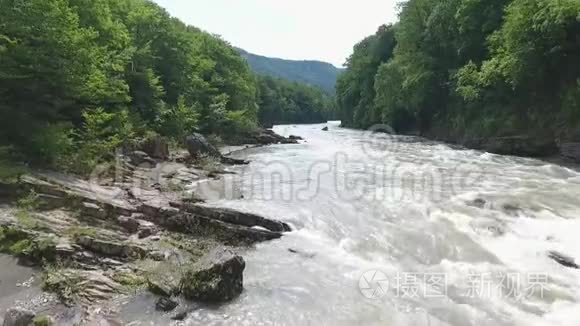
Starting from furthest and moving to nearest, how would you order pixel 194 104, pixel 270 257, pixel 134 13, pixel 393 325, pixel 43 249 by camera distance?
pixel 194 104
pixel 134 13
pixel 270 257
pixel 43 249
pixel 393 325

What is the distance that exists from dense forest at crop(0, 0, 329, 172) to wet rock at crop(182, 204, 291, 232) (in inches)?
222

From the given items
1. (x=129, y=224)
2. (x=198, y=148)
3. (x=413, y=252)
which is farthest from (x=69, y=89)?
(x=413, y=252)

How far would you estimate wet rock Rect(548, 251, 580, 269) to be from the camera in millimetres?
9207

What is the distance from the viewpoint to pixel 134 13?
3061cm

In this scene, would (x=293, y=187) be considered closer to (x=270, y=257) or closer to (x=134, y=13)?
(x=270, y=257)

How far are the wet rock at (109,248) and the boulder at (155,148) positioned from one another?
41.9ft

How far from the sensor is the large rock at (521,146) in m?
24.0

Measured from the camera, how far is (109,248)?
362 inches

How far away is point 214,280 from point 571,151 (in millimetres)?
20902

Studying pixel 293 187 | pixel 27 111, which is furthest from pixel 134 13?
pixel 293 187

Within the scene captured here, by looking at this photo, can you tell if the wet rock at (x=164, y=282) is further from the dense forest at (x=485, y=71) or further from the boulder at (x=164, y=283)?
the dense forest at (x=485, y=71)

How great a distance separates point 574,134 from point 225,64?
130ft

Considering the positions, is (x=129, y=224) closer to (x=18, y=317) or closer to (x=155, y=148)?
(x=18, y=317)

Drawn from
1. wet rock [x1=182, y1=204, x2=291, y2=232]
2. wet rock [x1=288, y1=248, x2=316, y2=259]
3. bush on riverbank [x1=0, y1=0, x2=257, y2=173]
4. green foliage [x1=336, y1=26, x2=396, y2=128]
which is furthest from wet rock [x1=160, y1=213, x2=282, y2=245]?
green foliage [x1=336, y1=26, x2=396, y2=128]
